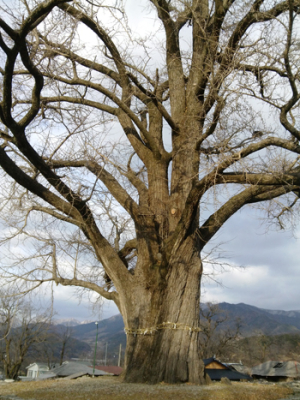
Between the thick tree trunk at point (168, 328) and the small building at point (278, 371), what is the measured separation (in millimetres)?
27337

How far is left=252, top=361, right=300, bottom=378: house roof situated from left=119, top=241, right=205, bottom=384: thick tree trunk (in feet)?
90.4

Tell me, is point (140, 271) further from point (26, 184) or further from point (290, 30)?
point (290, 30)

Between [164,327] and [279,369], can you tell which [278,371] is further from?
[164,327]

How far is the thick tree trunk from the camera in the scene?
573 cm

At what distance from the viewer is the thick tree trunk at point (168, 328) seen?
5734mm

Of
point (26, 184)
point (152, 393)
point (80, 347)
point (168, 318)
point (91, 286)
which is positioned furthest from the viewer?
point (80, 347)

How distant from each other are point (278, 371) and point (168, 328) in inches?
1217

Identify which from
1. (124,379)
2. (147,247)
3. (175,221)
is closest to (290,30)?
(175,221)

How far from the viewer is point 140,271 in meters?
6.79

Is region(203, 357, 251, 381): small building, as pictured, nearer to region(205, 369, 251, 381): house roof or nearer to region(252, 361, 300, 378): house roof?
region(205, 369, 251, 381): house roof

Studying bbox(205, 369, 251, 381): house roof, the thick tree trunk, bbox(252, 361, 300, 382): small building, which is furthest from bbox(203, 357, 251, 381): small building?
the thick tree trunk

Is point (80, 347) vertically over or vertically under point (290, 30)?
under

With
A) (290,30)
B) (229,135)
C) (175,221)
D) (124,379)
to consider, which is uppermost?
(290,30)

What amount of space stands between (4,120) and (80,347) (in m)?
158
